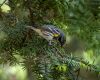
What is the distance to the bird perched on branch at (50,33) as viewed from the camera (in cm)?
78

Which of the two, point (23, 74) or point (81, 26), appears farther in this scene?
point (23, 74)

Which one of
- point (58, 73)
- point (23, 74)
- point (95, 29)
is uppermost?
point (95, 29)

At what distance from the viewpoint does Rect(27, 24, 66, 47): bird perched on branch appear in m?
0.78

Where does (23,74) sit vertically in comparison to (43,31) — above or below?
below

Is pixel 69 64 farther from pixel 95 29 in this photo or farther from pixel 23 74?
pixel 23 74

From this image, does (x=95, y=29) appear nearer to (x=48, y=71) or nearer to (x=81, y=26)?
(x=81, y=26)

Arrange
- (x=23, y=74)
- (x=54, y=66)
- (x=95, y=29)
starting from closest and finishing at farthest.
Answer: (x=54, y=66)
(x=95, y=29)
(x=23, y=74)

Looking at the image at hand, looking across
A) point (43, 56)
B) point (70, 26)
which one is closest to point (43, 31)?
point (43, 56)

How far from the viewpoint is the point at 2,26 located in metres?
0.82

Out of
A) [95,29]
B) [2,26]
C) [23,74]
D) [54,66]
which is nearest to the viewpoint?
[54,66]

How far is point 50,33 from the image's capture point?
792 millimetres

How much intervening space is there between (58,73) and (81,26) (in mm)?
320

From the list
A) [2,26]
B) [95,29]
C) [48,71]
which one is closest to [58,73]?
[48,71]

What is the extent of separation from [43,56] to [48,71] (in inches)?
1.4
